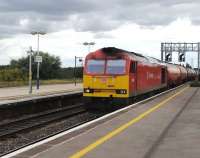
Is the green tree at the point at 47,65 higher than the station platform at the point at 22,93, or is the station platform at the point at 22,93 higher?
the green tree at the point at 47,65

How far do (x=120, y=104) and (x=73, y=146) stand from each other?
12942mm

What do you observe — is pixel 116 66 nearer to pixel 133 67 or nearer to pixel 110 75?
pixel 110 75

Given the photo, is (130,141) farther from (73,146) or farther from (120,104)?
(120,104)

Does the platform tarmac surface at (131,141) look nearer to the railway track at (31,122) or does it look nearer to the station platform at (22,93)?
the railway track at (31,122)

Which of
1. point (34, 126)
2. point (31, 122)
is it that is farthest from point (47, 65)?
point (34, 126)

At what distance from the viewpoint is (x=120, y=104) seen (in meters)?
23.0

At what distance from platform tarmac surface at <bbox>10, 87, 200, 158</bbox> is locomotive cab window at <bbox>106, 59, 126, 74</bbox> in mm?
7491

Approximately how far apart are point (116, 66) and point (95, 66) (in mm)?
1021

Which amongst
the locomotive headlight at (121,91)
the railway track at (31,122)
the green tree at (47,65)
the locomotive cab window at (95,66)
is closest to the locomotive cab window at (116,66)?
the locomotive cab window at (95,66)

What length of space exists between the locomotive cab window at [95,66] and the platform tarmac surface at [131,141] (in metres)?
7.85

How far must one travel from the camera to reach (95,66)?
23.8m

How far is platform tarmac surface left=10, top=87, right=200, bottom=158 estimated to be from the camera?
30.4ft

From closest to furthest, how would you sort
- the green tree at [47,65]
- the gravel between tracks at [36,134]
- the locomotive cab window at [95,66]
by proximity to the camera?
1. the gravel between tracks at [36,134]
2. the locomotive cab window at [95,66]
3. the green tree at [47,65]

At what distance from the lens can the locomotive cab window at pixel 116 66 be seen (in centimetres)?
2330
